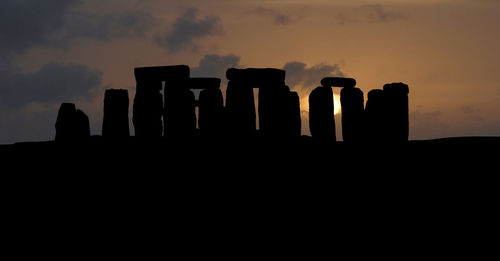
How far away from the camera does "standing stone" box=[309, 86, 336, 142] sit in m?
25.0

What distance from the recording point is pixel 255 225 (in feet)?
67.5

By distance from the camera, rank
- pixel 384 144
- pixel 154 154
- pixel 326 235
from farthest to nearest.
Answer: pixel 384 144, pixel 154 154, pixel 326 235

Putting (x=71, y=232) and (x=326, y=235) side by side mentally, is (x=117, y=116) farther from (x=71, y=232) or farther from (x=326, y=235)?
(x=326, y=235)

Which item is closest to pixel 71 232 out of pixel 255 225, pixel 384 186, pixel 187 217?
pixel 187 217

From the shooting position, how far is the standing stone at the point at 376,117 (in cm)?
A: 2553

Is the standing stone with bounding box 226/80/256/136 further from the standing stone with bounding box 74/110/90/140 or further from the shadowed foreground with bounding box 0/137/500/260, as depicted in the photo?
the standing stone with bounding box 74/110/90/140

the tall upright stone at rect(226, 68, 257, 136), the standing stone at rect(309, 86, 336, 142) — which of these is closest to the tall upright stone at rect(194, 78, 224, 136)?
the tall upright stone at rect(226, 68, 257, 136)

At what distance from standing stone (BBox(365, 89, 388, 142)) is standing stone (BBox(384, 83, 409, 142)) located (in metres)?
0.10

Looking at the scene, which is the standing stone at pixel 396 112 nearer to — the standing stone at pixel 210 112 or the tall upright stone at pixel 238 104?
the tall upright stone at pixel 238 104

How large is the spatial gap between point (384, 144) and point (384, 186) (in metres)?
2.51

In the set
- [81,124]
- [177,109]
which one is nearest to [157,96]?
[177,109]

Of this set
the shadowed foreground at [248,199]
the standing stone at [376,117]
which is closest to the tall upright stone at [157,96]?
the shadowed foreground at [248,199]

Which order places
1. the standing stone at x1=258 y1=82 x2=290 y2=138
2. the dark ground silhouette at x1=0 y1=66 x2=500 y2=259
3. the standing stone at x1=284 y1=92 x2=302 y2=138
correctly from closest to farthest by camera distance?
the dark ground silhouette at x1=0 y1=66 x2=500 y2=259, the standing stone at x1=258 y1=82 x2=290 y2=138, the standing stone at x1=284 y1=92 x2=302 y2=138

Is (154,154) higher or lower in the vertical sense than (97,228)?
higher
